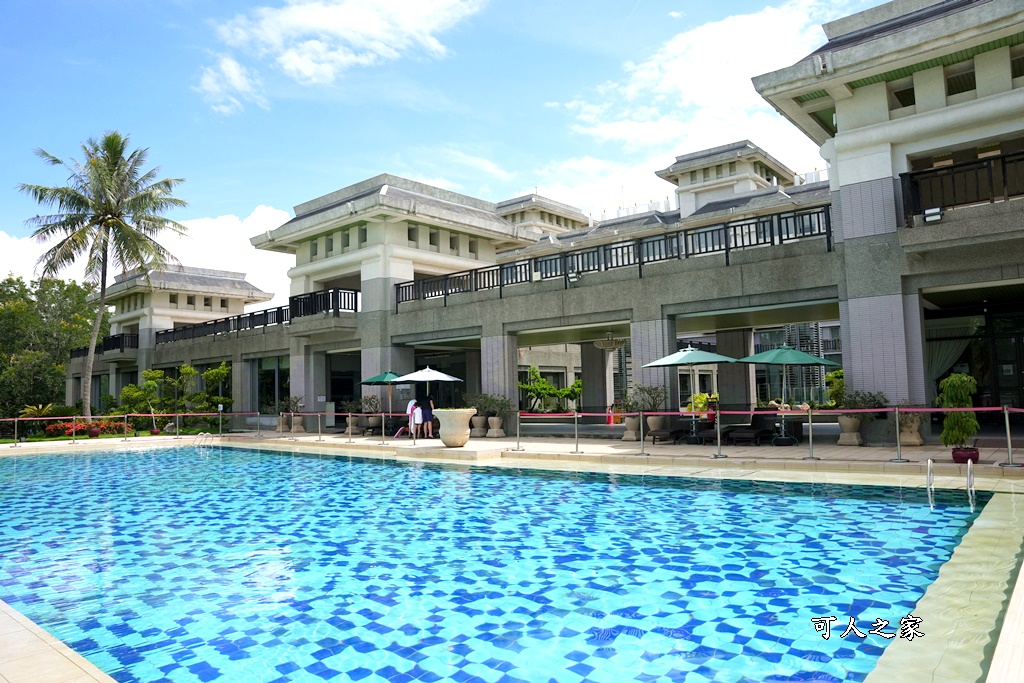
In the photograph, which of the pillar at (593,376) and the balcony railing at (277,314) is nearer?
the balcony railing at (277,314)

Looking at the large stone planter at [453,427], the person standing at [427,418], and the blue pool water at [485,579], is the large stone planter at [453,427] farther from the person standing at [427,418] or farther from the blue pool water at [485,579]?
the blue pool water at [485,579]

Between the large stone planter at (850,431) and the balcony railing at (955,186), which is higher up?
the balcony railing at (955,186)

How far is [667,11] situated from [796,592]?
10118mm

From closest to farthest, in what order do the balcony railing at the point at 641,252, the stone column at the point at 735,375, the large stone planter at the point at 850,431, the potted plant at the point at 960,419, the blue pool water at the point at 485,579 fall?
the blue pool water at the point at 485,579
the potted plant at the point at 960,419
the large stone planter at the point at 850,431
the balcony railing at the point at 641,252
the stone column at the point at 735,375

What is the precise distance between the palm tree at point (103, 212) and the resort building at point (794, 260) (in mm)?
A: 5480

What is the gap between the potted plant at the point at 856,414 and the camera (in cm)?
1434

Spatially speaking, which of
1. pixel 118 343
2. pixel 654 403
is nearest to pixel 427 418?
pixel 654 403

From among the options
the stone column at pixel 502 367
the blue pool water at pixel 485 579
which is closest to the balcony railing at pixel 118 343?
the stone column at pixel 502 367

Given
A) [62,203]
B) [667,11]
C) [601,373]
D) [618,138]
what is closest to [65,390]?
[62,203]

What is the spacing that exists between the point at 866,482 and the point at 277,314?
25.8 meters

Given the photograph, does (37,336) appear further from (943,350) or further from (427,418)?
(943,350)

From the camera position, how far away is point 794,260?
1585 centimetres

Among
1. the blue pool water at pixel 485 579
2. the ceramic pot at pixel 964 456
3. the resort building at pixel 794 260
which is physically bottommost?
the blue pool water at pixel 485 579

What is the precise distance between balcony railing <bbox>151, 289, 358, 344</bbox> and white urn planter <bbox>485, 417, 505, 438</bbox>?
8.57 m
